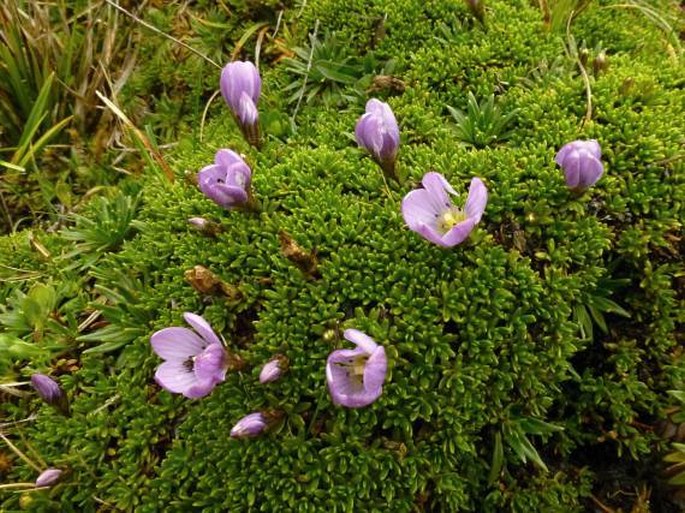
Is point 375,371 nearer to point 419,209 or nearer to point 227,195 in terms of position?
point 419,209

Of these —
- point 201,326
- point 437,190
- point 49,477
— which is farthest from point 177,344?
point 437,190

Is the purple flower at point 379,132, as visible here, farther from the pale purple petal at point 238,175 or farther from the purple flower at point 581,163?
the purple flower at point 581,163

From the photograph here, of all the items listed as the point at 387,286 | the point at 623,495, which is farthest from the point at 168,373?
the point at 623,495

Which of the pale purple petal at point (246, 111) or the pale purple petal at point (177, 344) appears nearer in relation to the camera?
the pale purple petal at point (177, 344)

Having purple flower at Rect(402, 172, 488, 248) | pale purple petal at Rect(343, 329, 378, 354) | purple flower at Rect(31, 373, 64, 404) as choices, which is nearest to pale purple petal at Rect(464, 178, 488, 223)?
purple flower at Rect(402, 172, 488, 248)

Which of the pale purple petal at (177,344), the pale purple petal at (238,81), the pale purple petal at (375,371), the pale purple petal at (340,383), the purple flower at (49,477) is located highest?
the pale purple petal at (238,81)

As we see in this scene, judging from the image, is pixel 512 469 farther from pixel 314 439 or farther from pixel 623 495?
pixel 314 439

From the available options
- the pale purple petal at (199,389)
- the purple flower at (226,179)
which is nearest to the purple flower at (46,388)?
the pale purple petal at (199,389)
